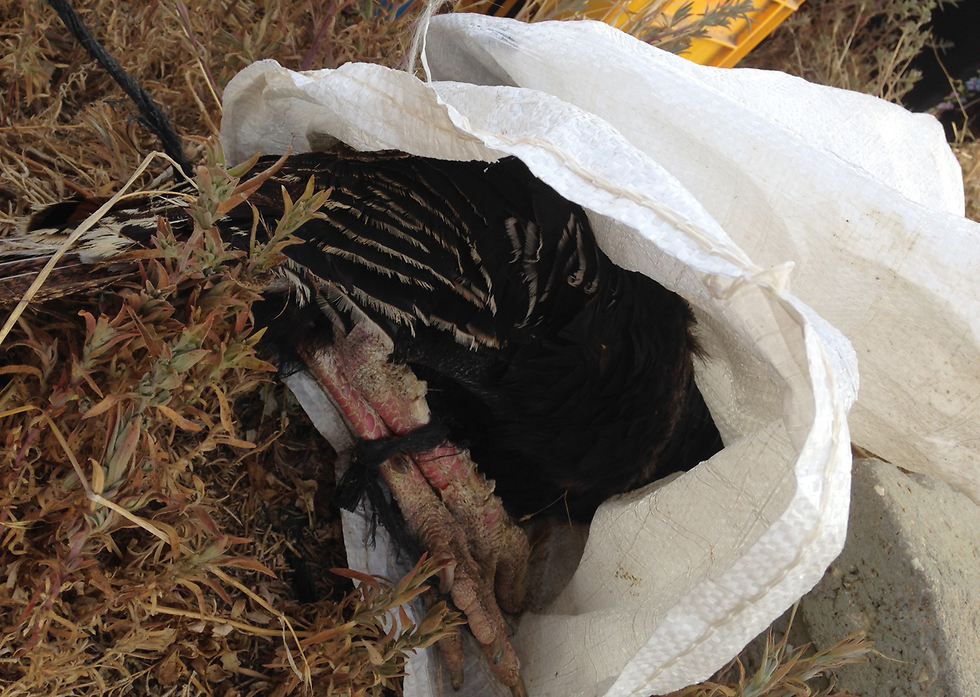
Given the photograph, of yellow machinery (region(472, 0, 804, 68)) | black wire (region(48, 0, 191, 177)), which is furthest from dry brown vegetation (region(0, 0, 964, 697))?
yellow machinery (region(472, 0, 804, 68))

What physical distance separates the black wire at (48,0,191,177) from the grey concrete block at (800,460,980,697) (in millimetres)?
904

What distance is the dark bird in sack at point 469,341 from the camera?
24.5 inches

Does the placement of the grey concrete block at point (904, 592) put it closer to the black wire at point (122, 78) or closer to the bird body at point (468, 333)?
the bird body at point (468, 333)

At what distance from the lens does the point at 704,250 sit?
1.52ft

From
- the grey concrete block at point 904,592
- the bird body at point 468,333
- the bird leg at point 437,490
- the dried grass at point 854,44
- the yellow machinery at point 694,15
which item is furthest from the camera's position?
the dried grass at point 854,44

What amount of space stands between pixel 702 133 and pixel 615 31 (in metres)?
0.19

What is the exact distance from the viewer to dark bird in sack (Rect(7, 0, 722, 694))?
624 millimetres

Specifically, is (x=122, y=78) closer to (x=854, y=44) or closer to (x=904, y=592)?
(x=904, y=592)

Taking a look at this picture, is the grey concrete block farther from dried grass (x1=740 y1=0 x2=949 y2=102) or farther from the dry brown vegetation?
dried grass (x1=740 y1=0 x2=949 y2=102)

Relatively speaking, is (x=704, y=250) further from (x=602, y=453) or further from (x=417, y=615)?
(x=417, y=615)

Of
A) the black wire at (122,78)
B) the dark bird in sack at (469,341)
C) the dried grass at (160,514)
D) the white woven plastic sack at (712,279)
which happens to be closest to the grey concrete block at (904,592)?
the white woven plastic sack at (712,279)

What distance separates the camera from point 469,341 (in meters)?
0.69

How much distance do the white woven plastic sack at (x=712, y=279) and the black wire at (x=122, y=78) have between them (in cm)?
7

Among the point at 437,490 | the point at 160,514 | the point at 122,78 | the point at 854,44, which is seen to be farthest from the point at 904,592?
the point at 854,44
